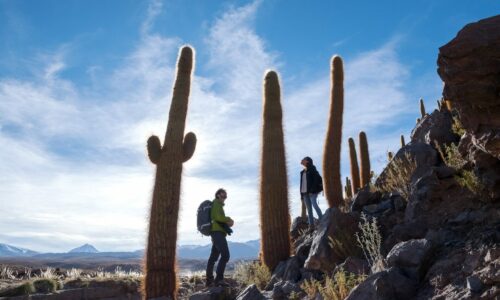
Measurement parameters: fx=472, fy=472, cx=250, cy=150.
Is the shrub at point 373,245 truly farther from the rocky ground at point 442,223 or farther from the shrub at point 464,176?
the shrub at point 464,176

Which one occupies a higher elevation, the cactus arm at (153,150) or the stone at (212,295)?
the cactus arm at (153,150)

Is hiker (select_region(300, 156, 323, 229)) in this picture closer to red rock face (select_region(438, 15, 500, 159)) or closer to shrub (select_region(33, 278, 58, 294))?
red rock face (select_region(438, 15, 500, 159))

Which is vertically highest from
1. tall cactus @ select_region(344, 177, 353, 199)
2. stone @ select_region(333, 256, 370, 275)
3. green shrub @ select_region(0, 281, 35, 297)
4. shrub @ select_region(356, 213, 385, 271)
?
tall cactus @ select_region(344, 177, 353, 199)

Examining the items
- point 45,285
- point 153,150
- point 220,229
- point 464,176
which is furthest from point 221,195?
point 45,285

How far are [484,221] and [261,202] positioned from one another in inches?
240

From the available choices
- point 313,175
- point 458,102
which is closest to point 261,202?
point 313,175

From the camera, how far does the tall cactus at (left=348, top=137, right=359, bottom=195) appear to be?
58.7 ft

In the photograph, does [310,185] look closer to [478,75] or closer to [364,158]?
[478,75]

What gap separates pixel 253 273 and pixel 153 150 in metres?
3.73

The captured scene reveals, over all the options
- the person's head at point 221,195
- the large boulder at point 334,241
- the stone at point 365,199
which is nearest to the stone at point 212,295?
the large boulder at point 334,241

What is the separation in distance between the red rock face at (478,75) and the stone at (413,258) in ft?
4.83

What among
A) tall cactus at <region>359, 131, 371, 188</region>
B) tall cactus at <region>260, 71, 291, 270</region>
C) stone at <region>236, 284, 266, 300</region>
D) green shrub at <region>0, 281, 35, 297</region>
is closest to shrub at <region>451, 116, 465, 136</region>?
tall cactus at <region>260, 71, 291, 270</region>

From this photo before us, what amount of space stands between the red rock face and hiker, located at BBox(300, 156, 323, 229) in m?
5.84

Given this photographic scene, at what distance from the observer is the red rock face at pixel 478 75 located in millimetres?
5480
